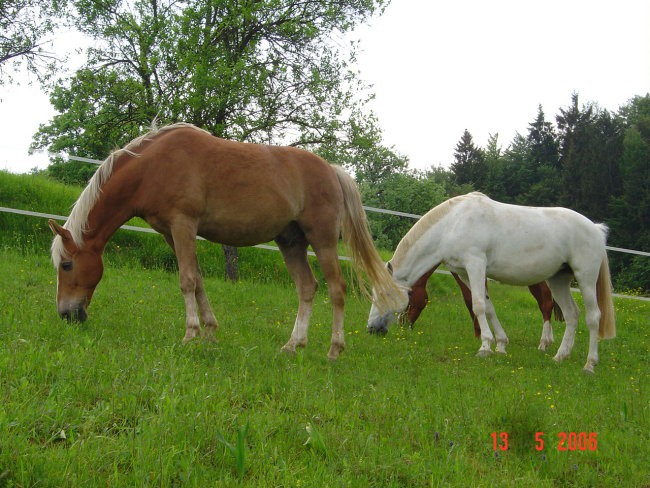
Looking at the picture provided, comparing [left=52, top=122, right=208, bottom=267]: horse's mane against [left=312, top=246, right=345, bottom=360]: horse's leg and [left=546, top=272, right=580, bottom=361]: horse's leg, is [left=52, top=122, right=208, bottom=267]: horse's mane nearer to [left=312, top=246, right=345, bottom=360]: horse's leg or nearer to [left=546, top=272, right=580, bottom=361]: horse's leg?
[left=312, top=246, right=345, bottom=360]: horse's leg

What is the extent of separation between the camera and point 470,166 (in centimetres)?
6400

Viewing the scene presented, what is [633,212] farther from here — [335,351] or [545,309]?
[335,351]

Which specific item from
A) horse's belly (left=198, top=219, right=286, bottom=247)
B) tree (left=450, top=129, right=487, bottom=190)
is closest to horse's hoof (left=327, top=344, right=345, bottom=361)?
horse's belly (left=198, top=219, right=286, bottom=247)

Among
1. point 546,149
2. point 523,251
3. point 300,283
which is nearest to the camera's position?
point 300,283

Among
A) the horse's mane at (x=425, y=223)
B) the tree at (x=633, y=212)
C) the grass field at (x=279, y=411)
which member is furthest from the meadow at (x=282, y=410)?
the tree at (x=633, y=212)

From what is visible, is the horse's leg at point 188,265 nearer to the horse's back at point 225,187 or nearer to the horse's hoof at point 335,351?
the horse's back at point 225,187

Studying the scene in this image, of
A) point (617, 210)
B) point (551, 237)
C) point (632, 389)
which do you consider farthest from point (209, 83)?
point (617, 210)

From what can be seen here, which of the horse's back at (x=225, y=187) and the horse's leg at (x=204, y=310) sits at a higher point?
the horse's back at (x=225, y=187)

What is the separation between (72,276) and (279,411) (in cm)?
311

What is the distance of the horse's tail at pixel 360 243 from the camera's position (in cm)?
643

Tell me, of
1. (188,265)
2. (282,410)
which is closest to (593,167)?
(188,265)

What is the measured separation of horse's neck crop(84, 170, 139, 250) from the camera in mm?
5609

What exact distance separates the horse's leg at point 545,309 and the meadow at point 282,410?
0.90 metres
